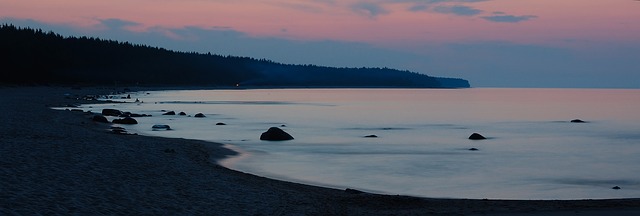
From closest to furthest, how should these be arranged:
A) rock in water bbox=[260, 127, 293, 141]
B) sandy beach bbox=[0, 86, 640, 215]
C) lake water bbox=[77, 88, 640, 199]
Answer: sandy beach bbox=[0, 86, 640, 215], lake water bbox=[77, 88, 640, 199], rock in water bbox=[260, 127, 293, 141]

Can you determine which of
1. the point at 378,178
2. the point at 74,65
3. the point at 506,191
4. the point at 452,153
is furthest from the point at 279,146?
the point at 74,65

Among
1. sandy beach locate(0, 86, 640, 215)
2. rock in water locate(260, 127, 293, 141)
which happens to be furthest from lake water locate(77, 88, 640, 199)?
sandy beach locate(0, 86, 640, 215)

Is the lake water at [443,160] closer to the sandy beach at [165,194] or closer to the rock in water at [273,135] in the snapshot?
the rock in water at [273,135]

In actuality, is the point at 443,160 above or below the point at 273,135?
below

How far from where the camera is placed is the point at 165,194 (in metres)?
13.3

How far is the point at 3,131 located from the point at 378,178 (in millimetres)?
11287

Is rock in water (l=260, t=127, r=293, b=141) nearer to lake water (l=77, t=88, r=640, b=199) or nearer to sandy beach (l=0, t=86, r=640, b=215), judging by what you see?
A: lake water (l=77, t=88, r=640, b=199)

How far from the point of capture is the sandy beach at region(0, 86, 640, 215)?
37.5ft

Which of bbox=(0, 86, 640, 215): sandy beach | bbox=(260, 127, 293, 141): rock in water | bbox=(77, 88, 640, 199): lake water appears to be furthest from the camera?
bbox=(260, 127, 293, 141): rock in water

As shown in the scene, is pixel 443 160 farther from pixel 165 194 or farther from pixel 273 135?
pixel 165 194

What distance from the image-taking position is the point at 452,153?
30656mm

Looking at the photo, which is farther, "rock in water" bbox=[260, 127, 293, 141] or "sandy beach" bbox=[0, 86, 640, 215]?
"rock in water" bbox=[260, 127, 293, 141]

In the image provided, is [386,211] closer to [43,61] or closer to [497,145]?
[497,145]

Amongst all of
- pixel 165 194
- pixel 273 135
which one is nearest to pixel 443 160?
pixel 273 135
